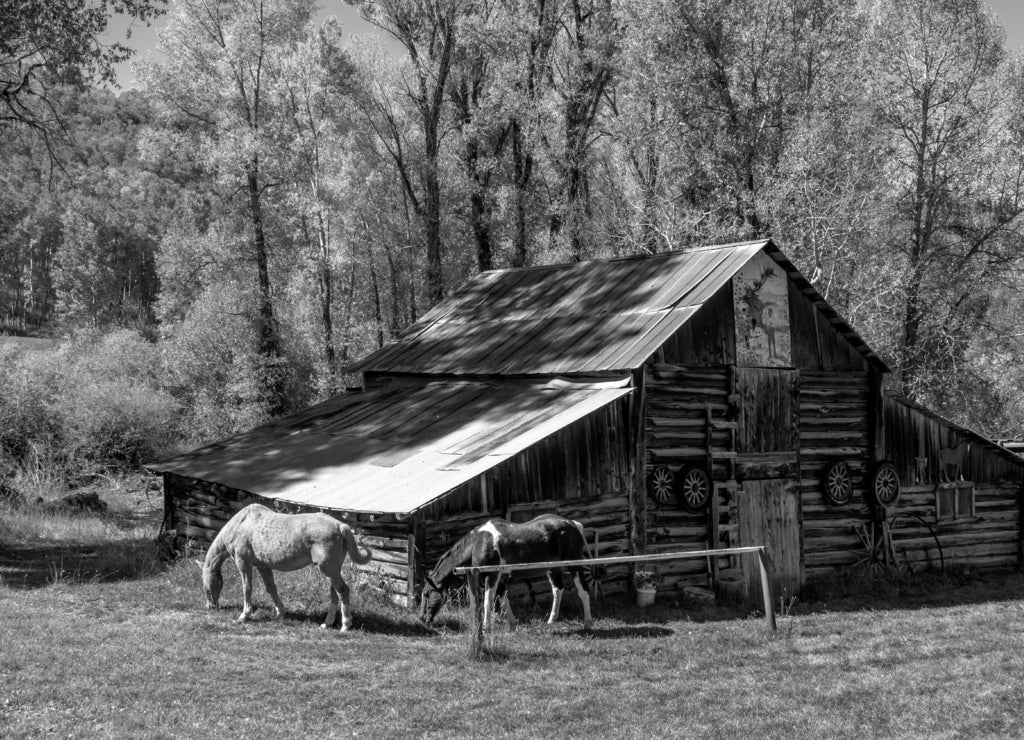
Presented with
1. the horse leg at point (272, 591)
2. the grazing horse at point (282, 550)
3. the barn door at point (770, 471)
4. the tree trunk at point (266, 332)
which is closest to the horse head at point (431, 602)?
the grazing horse at point (282, 550)

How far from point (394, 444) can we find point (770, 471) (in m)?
7.22

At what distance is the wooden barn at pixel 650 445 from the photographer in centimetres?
1512

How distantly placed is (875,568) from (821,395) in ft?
12.6

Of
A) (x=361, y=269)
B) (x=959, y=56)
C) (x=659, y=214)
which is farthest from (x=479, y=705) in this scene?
(x=361, y=269)

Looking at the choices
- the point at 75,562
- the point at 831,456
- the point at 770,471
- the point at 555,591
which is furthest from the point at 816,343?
the point at 75,562

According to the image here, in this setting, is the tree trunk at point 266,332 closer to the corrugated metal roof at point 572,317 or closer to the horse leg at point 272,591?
Result: the corrugated metal roof at point 572,317

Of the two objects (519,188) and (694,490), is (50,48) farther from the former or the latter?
(519,188)

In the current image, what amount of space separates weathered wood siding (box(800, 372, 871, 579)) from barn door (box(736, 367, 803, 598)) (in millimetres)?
356

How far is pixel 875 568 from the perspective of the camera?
20.0 m

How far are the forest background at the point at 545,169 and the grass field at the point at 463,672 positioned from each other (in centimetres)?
1355

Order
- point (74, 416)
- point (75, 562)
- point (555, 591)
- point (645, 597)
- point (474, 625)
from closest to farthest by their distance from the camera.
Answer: point (474, 625) → point (555, 591) → point (645, 597) → point (75, 562) → point (74, 416)

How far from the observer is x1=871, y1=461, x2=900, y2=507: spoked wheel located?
19.9 metres

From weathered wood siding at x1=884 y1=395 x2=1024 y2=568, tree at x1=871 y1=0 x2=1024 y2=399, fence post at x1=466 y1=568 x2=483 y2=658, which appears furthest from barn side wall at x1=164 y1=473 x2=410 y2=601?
tree at x1=871 y1=0 x2=1024 y2=399

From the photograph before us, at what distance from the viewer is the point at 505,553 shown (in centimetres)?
1298
